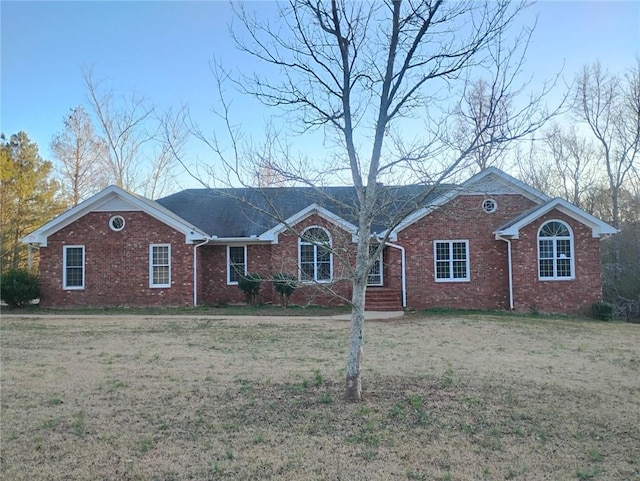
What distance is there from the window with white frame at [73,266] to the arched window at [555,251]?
Answer: 54.9 feet

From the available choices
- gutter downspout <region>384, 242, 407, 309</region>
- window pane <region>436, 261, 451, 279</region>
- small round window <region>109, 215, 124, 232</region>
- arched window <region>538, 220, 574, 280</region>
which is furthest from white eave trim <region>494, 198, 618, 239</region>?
small round window <region>109, 215, 124, 232</region>

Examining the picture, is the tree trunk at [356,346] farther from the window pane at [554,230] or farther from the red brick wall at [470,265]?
the window pane at [554,230]

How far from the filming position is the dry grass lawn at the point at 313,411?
4.31 meters

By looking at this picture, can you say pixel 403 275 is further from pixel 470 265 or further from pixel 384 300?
pixel 470 265

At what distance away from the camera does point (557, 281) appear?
17.8 meters

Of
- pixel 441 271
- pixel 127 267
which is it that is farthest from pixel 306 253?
pixel 127 267

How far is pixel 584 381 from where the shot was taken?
733 centimetres

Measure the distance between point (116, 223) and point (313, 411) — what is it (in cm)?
1513

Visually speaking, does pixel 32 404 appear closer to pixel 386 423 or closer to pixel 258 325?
pixel 386 423

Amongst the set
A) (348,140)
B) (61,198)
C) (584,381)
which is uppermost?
(61,198)

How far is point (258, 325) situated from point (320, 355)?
4.84 m

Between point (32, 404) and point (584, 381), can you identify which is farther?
point (584, 381)

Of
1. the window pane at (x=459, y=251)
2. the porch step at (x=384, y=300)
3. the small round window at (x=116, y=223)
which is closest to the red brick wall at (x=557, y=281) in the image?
the window pane at (x=459, y=251)

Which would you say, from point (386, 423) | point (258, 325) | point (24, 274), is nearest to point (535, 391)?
point (386, 423)
